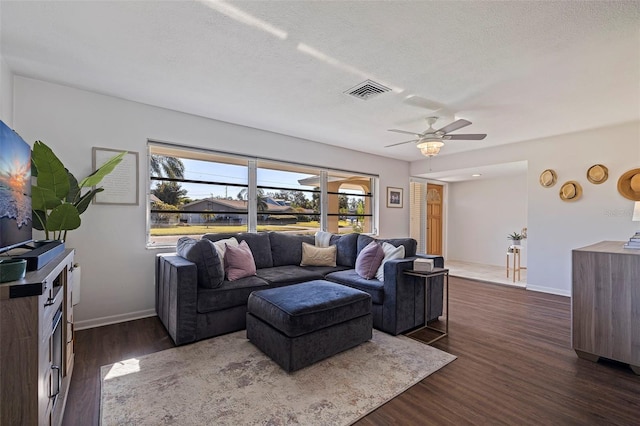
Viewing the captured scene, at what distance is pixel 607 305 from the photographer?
2.32m

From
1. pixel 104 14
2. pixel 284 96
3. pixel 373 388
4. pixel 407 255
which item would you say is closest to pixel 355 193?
pixel 407 255

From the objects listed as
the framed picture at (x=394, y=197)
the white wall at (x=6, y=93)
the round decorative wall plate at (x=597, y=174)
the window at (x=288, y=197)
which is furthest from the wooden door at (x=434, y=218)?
the white wall at (x=6, y=93)

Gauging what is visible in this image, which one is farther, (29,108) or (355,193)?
(355,193)

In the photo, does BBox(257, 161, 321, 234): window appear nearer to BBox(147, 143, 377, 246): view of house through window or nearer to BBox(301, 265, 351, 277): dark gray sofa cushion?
BBox(147, 143, 377, 246): view of house through window

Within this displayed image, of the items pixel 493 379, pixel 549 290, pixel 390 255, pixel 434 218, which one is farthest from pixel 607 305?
pixel 434 218

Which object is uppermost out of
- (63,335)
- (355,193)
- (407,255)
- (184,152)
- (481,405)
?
(184,152)

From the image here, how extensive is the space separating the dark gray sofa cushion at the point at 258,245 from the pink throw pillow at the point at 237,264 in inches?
16.4

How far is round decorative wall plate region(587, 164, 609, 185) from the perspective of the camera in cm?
409

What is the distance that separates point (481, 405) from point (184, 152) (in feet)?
13.3

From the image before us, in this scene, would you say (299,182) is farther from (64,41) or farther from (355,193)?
(64,41)

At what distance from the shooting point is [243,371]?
2201mm

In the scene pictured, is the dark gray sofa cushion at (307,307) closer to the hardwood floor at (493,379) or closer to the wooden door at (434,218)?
the hardwood floor at (493,379)

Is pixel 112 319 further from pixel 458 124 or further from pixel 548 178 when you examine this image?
pixel 548 178

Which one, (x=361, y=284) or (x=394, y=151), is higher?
(x=394, y=151)
